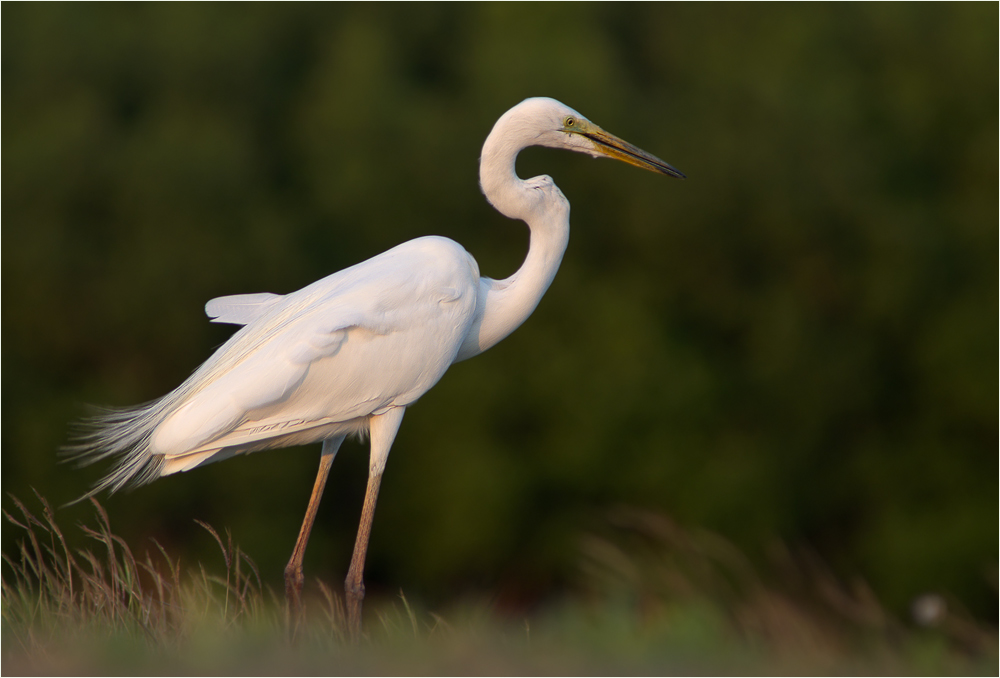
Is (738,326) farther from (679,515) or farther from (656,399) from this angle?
(679,515)

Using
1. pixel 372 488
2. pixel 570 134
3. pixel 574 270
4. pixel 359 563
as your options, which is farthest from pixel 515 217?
pixel 574 270

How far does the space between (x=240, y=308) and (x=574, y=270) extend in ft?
18.8

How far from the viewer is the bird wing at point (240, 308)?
290cm

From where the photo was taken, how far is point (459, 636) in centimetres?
200

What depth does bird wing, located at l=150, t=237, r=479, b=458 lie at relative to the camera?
2365 millimetres

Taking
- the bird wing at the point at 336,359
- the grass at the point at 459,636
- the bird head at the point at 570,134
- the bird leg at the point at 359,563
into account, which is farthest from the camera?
the bird head at the point at 570,134

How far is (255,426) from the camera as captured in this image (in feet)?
7.97

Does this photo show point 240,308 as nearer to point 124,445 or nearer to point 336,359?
point 124,445

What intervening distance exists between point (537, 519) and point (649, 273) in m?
2.45

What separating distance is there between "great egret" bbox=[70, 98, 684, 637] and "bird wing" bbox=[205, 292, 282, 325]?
127 mm

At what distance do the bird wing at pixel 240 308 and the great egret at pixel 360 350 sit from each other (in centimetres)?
13

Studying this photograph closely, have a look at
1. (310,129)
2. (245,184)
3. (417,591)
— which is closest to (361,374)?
(417,591)

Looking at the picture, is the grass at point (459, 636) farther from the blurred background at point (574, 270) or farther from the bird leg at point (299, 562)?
the blurred background at point (574, 270)

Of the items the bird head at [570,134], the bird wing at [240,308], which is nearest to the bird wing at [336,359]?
the bird wing at [240,308]
